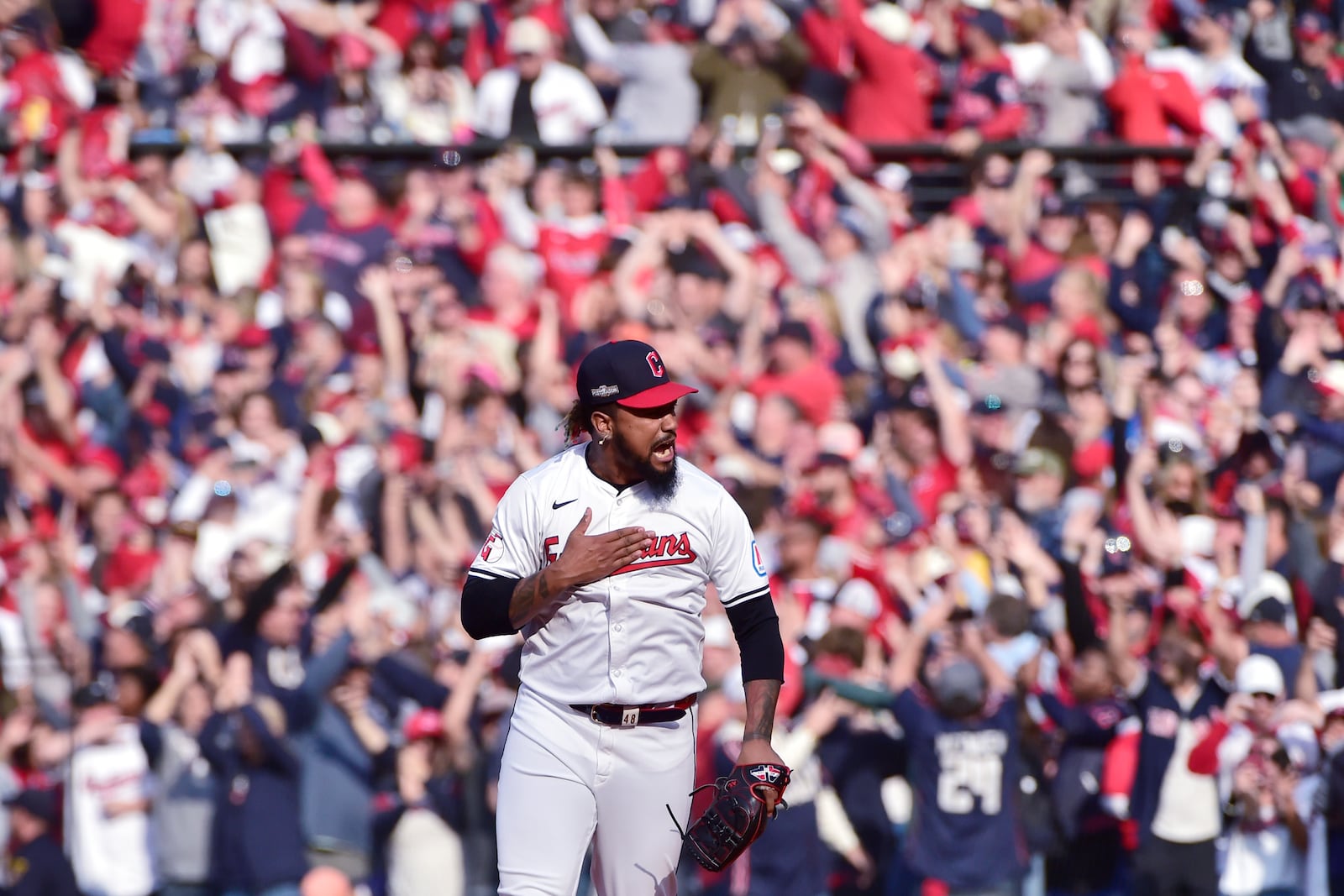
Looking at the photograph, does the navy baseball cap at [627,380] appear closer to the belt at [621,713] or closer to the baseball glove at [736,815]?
the belt at [621,713]

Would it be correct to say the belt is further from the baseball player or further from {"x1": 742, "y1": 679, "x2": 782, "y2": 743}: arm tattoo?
{"x1": 742, "y1": 679, "x2": 782, "y2": 743}: arm tattoo

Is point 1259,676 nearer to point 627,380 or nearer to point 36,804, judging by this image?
point 627,380

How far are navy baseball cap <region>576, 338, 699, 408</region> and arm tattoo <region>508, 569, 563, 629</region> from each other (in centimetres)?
49

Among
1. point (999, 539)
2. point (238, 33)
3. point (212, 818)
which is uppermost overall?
point (238, 33)

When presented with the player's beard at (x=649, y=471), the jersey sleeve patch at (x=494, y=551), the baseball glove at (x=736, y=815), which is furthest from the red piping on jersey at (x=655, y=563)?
the baseball glove at (x=736, y=815)

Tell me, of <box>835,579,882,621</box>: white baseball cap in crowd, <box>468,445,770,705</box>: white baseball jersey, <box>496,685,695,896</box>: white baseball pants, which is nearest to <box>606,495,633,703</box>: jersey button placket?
<box>468,445,770,705</box>: white baseball jersey

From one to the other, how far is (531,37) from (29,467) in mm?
4206

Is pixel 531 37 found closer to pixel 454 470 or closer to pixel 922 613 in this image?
pixel 454 470

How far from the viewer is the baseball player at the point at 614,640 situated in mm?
5031

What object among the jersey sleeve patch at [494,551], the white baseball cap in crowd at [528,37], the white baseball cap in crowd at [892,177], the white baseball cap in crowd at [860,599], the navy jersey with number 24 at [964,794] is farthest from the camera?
the white baseball cap in crowd at [528,37]

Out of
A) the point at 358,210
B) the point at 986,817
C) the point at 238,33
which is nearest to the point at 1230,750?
the point at 986,817

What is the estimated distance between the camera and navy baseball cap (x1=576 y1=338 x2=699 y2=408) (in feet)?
16.2

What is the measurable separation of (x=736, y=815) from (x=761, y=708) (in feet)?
0.99

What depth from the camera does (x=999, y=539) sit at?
354 inches
